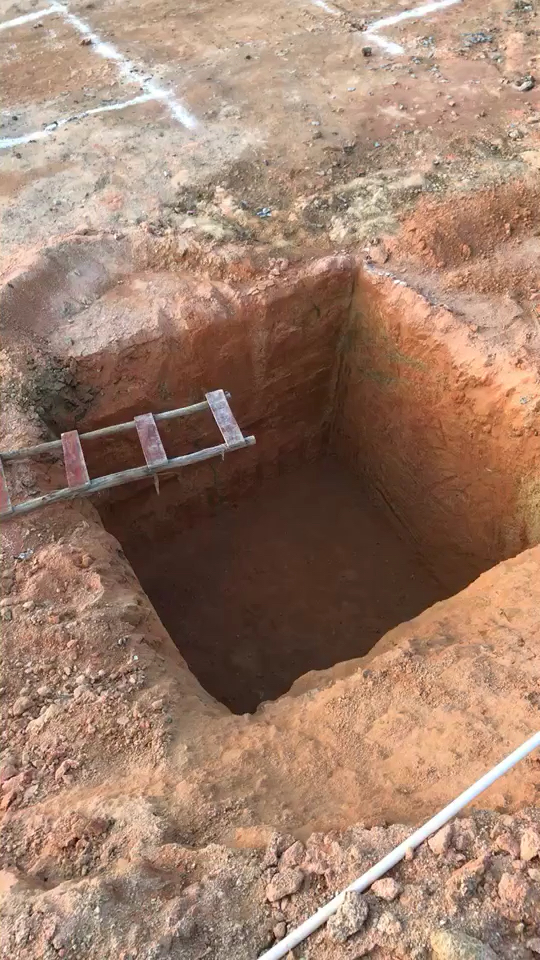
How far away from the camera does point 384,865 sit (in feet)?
7.16

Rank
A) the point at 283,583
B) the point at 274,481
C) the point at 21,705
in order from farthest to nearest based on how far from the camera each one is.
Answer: the point at 274,481 → the point at 283,583 → the point at 21,705

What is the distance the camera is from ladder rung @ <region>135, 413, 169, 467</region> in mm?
3750

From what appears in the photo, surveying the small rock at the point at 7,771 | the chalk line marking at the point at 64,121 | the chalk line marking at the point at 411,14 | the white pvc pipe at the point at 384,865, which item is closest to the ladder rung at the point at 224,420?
the small rock at the point at 7,771

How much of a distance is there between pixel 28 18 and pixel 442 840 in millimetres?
8708

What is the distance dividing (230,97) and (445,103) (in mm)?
1954

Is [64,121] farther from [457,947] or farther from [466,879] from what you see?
[457,947]

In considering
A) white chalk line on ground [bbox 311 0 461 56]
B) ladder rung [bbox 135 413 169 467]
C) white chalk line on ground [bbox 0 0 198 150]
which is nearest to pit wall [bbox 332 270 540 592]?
ladder rung [bbox 135 413 169 467]

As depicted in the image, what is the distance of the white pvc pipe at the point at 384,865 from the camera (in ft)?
6.76

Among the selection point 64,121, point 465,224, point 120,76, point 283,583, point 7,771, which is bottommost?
point 283,583

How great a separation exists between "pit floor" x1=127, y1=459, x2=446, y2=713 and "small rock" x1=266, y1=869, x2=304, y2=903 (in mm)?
2449

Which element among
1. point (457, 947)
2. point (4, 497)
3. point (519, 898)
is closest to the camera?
point (457, 947)

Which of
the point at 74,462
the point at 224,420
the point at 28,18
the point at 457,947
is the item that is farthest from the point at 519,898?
the point at 28,18

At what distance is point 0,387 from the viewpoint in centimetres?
414

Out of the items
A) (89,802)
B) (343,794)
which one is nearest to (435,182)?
(343,794)
